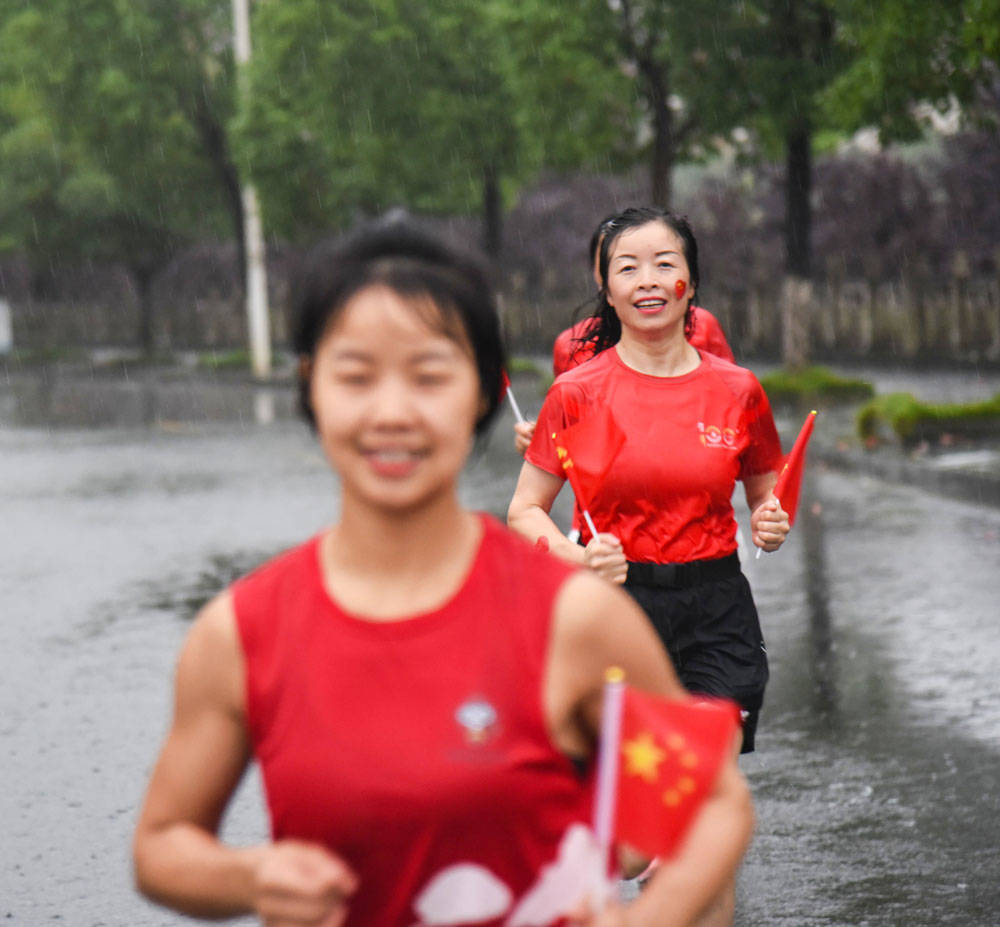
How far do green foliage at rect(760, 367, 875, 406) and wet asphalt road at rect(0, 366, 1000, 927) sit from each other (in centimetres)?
563

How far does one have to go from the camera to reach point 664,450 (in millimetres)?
4203

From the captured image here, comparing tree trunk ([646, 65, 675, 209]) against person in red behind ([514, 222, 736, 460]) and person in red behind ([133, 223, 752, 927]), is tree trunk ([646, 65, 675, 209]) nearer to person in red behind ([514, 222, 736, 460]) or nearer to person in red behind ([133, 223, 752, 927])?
person in red behind ([514, 222, 736, 460])

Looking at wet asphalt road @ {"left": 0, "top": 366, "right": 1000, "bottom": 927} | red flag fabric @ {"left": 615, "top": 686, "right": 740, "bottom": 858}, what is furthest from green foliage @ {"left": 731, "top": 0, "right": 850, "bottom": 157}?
red flag fabric @ {"left": 615, "top": 686, "right": 740, "bottom": 858}

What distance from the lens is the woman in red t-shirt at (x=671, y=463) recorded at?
421 cm

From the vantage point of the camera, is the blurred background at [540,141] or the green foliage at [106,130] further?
the green foliage at [106,130]

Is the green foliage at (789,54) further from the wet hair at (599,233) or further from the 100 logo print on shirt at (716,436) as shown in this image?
the 100 logo print on shirt at (716,436)

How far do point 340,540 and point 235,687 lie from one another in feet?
0.70

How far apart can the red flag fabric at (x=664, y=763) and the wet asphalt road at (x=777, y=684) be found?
614 millimetres

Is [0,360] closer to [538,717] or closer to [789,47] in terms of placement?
[789,47]

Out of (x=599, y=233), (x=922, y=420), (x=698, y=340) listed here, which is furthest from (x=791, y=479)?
(x=922, y=420)

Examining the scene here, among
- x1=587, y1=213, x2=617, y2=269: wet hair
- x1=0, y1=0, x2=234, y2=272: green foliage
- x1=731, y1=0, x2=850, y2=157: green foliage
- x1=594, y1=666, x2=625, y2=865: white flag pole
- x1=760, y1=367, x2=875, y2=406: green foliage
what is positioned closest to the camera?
x1=594, y1=666, x2=625, y2=865: white flag pole

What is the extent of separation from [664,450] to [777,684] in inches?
138

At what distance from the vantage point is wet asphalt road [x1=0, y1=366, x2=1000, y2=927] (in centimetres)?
512

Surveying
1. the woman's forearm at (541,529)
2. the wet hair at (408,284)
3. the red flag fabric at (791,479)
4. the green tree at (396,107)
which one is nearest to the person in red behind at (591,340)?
the woman's forearm at (541,529)
